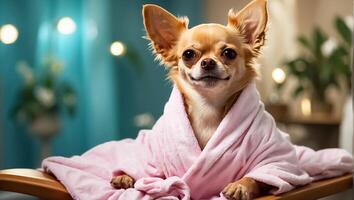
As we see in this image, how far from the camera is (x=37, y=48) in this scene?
7.04 ft

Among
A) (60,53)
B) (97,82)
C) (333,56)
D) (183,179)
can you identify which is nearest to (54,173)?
(183,179)

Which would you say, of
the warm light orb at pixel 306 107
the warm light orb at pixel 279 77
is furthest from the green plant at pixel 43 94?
the warm light orb at pixel 306 107

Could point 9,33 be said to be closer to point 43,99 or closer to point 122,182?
point 43,99

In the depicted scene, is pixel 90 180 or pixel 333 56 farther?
pixel 333 56

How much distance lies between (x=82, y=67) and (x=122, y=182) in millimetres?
1257

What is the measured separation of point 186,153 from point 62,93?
4.71 feet

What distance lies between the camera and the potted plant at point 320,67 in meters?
2.18

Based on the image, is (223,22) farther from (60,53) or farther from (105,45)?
(60,53)

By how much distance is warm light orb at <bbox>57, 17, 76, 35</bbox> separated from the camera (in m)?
1.97

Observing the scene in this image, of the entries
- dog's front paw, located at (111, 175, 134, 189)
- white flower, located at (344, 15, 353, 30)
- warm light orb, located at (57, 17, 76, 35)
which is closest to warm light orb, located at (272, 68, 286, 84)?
white flower, located at (344, 15, 353, 30)

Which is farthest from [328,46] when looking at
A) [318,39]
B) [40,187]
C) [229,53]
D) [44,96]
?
[40,187]

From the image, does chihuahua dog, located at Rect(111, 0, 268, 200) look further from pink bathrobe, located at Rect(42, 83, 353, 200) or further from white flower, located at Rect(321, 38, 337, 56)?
white flower, located at Rect(321, 38, 337, 56)

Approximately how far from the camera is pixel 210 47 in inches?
32.3

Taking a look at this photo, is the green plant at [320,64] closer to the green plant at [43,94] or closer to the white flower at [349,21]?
the white flower at [349,21]
